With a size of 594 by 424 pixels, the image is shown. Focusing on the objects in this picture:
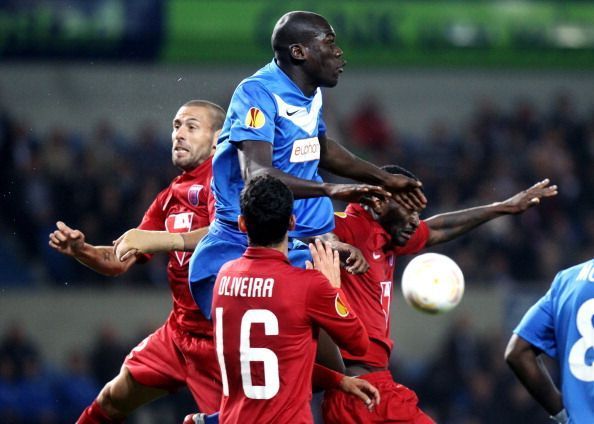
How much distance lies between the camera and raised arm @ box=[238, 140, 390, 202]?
5320mm

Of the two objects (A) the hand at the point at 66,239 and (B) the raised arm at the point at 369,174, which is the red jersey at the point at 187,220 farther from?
(B) the raised arm at the point at 369,174

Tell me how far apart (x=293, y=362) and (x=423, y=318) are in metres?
10.1

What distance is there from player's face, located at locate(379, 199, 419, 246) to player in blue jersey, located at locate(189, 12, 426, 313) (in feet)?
1.88

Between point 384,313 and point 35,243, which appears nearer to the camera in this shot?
point 384,313

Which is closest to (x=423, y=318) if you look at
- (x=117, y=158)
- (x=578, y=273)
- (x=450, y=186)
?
(x=450, y=186)

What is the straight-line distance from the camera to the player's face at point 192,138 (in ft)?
22.2

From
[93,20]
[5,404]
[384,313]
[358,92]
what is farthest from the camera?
[358,92]

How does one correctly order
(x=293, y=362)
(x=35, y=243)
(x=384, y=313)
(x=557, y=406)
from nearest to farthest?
(x=293, y=362) → (x=557, y=406) → (x=384, y=313) → (x=35, y=243)

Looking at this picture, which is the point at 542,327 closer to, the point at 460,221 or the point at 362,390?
the point at 362,390

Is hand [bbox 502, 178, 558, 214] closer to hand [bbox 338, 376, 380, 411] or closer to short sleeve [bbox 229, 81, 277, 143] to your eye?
hand [bbox 338, 376, 380, 411]

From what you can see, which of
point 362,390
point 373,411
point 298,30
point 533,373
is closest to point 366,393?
point 362,390

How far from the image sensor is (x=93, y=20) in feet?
52.9

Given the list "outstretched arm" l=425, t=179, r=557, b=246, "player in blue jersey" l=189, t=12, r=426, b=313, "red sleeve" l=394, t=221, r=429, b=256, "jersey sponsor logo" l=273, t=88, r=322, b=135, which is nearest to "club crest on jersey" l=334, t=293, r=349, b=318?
"player in blue jersey" l=189, t=12, r=426, b=313

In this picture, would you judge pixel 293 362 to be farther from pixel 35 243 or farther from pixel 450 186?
pixel 450 186
